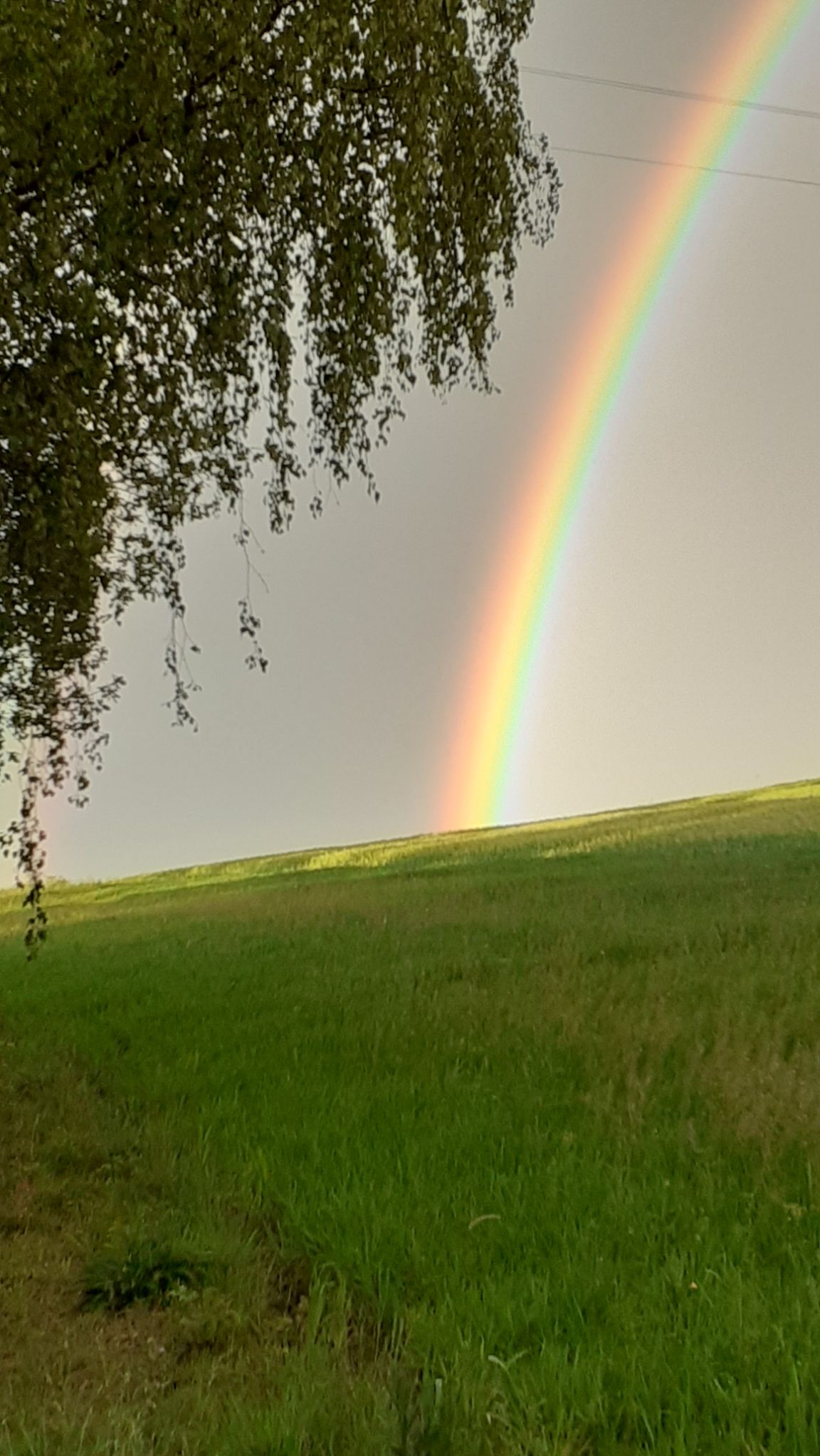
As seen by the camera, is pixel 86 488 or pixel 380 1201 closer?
pixel 380 1201

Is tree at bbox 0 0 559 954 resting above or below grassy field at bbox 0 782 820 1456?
above

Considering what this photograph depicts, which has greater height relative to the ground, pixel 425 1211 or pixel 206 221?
pixel 206 221

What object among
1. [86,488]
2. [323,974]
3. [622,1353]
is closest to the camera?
[622,1353]

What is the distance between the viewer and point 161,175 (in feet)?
18.1

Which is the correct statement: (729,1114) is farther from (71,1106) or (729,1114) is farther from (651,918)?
(651,918)

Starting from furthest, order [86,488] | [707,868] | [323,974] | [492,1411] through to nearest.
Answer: [707,868], [323,974], [86,488], [492,1411]

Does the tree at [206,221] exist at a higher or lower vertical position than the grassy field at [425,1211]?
higher

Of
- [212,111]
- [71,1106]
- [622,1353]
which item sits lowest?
[622,1353]

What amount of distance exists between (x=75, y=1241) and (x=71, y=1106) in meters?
2.08

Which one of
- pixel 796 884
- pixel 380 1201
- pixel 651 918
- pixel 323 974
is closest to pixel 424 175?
pixel 380 1201

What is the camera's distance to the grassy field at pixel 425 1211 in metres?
2.93

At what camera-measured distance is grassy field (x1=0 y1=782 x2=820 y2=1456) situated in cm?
293

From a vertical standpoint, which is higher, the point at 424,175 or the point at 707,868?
the point at 424,175

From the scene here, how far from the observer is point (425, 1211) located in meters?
4.32
